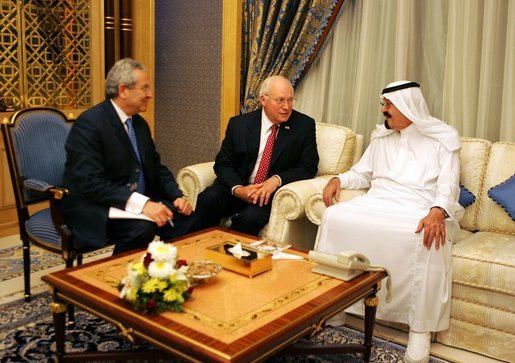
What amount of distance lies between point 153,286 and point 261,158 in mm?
1811

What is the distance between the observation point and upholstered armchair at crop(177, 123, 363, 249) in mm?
3338

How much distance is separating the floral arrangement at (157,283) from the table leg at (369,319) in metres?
0.85

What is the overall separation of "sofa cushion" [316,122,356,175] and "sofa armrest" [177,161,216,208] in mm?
722

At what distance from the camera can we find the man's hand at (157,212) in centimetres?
299

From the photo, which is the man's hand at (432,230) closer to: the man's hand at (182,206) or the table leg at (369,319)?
the table leg at (369,319)

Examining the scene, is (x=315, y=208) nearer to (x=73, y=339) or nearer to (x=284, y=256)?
(x=284, y=256)

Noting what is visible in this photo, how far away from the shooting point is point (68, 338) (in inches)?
109

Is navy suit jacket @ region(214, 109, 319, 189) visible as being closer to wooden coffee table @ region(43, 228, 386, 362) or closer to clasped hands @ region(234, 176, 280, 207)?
clasped hands @ region(234, 176, 280, 207)

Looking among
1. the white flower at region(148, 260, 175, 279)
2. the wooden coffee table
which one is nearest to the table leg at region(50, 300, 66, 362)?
the wooden coffee table

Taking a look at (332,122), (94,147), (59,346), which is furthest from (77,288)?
(332,122)

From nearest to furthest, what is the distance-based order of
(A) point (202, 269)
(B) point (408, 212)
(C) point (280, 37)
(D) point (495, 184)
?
(A) point (202, 269) → (B) point (408, 212) → (D) point (495, 184) → (C) point (280, 37)

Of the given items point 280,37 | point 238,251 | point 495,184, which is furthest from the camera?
point 280,37

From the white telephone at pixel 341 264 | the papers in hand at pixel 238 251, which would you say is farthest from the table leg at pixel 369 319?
the papers in hand at pixel 238 251

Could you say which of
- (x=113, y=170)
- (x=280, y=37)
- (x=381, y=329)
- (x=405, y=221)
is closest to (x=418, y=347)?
(x=381, y=329)
